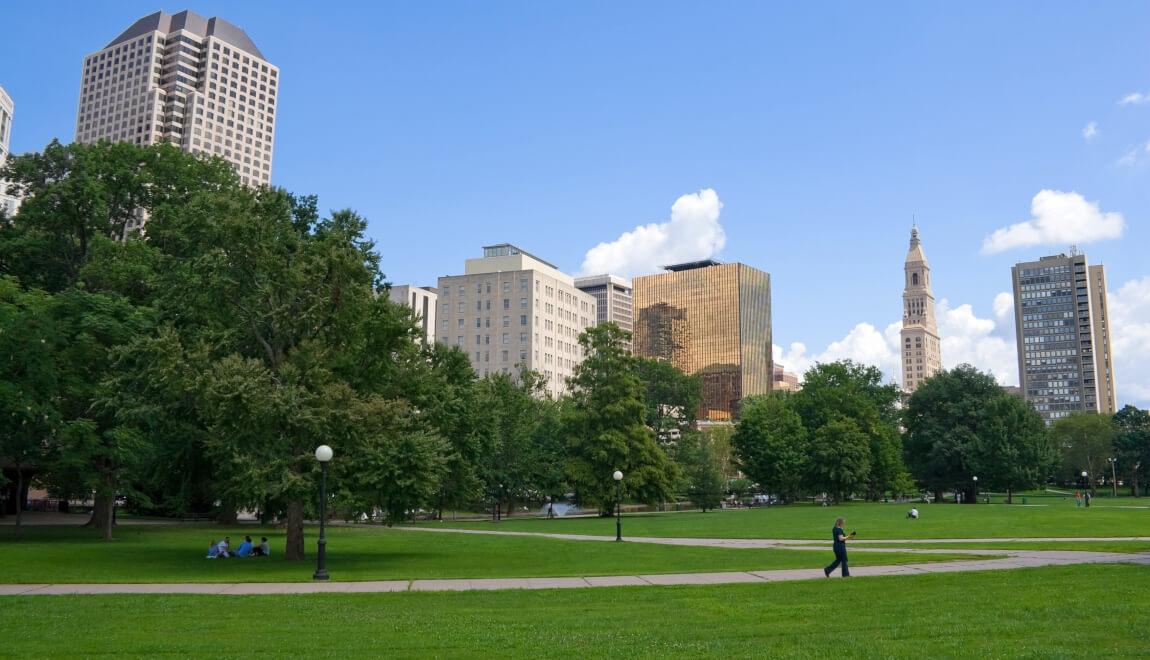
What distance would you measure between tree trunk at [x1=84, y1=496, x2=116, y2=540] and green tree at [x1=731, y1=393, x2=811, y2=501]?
2667 inches

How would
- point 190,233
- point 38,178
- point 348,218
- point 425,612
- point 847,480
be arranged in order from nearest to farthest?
point 425,612
point 190,233
point 348,218
point 38,178
point 847,480

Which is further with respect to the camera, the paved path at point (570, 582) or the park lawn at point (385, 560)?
the park lawn at point (385, 560)

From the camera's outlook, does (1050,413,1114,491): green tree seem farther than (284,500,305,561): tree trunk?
Yes

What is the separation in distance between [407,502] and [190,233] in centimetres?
1384

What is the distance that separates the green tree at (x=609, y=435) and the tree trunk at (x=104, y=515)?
36562 millimetres

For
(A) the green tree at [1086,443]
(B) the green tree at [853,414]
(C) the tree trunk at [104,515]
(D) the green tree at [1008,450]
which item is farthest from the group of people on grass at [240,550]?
(A) the green tree at [1086,443]

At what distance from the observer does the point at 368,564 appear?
98.5 ft

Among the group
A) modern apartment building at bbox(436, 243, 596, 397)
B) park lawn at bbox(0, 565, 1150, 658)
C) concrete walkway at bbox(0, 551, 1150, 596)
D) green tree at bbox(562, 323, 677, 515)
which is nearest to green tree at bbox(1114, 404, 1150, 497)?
modern apartment building at bbox(436, 243, 596, 397)

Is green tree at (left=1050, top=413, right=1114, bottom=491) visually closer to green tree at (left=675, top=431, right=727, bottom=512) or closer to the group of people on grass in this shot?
green tree at (left=675, top=431, right=727, bottom=512)

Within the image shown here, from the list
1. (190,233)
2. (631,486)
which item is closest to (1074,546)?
(190,233)

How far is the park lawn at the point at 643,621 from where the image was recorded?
12289 millimetres

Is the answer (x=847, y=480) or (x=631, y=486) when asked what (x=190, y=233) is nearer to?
(x=631, y=486)

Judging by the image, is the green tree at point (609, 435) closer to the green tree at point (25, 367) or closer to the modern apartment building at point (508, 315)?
the green tree at point (25, 367)

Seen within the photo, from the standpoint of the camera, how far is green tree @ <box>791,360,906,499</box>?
10200 centimetres
